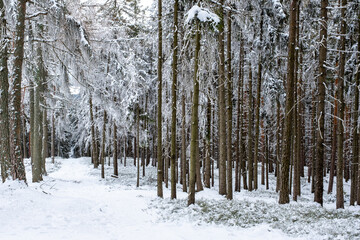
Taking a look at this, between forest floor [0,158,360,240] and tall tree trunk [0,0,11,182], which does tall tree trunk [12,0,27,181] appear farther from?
forest floor [0,158,360,240]

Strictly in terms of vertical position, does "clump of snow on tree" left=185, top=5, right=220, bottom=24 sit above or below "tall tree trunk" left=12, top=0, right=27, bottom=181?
above

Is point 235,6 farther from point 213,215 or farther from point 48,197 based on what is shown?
point 48,197

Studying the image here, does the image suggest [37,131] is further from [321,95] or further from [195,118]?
[321,95]

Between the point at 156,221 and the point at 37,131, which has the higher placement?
the point at 37,131

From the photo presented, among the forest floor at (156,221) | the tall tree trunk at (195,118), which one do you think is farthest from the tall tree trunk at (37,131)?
the tall tree trunk at (195,118)

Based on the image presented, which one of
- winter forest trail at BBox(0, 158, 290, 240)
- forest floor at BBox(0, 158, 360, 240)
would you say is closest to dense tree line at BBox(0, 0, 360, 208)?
forest floor at BBox(0, 158, 360, 240)

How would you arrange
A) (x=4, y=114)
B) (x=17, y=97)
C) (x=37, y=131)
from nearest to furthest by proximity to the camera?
(x=4, y=114) → (x=17, y=97) → (x=37, y=131)

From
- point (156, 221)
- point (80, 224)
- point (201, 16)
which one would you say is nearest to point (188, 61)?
point (201, 16)

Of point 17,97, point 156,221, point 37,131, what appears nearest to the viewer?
point 156,221

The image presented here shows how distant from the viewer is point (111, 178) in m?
23.7

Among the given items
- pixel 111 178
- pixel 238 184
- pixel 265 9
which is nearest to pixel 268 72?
pixel 265 9

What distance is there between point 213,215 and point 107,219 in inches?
126

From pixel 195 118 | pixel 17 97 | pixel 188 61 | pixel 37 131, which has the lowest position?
pixel 37 131

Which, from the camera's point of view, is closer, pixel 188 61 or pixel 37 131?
pixel 188 61
